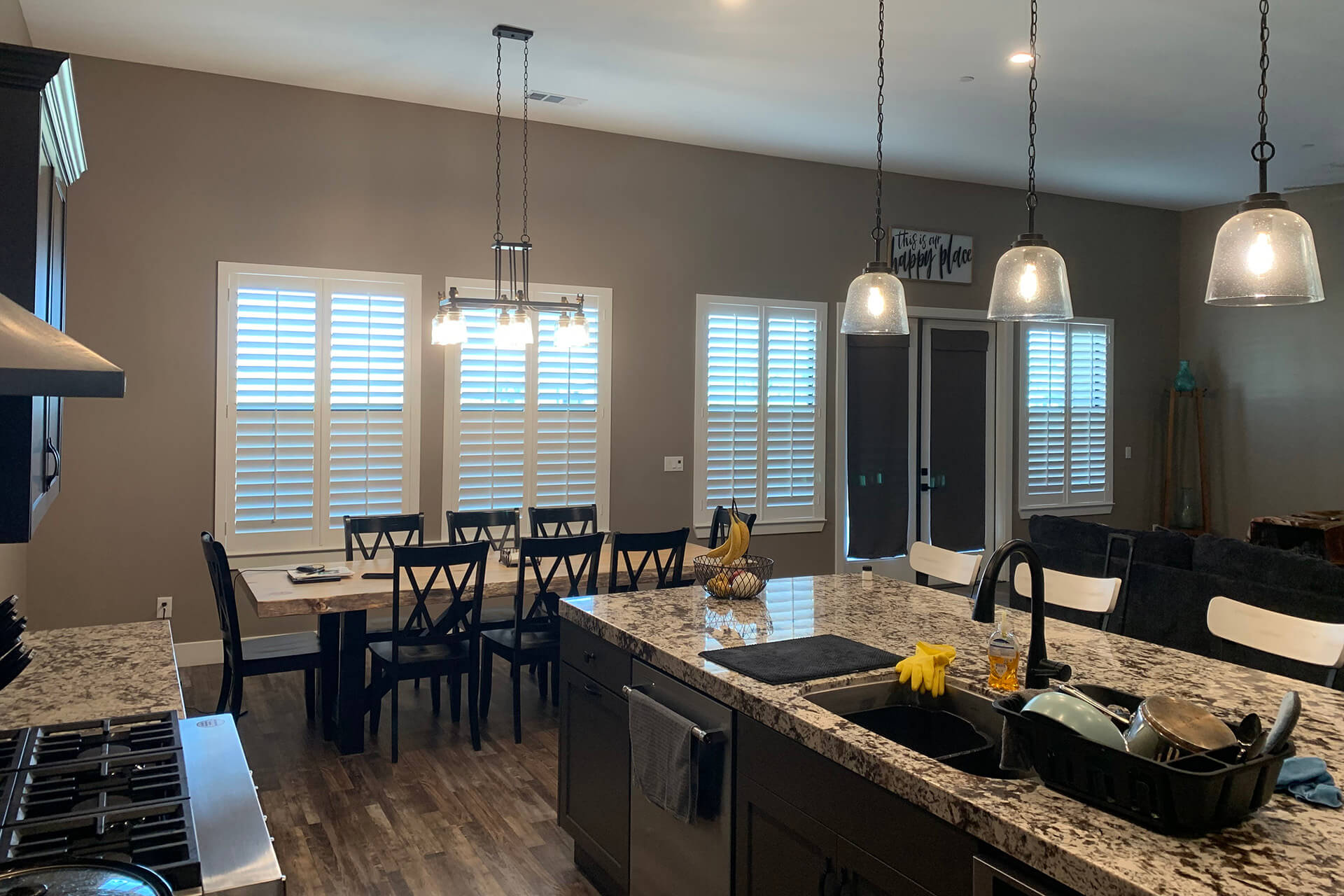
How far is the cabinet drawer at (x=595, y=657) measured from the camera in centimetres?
265

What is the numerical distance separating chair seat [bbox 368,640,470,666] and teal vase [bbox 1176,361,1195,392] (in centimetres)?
691

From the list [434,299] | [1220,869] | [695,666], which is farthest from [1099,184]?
[1220,869]

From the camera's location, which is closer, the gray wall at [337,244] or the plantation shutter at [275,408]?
the gray wall at [337,244]

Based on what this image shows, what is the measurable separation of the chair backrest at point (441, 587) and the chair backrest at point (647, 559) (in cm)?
60

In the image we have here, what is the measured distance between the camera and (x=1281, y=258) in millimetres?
1825

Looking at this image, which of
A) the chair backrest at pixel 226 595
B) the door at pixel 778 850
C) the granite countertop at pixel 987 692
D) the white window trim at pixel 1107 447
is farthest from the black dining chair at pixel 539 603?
the white window trim at pixel 1107 447

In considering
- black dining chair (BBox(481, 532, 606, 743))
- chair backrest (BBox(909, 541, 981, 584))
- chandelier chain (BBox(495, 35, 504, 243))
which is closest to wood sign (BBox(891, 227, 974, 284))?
chandelier chain (BBox(495, 35, 504, 243))

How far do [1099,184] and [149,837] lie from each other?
802 cm

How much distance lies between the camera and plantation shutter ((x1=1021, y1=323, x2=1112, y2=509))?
26.0 ft

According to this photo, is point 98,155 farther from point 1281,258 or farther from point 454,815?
point 1281,258

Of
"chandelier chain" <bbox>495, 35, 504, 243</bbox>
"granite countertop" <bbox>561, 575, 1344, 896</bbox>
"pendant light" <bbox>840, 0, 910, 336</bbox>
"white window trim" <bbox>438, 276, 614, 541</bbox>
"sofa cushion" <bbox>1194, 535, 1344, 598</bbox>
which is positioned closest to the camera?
"granite countertop" <bbox>561, 575, 1344, 896</bbox>

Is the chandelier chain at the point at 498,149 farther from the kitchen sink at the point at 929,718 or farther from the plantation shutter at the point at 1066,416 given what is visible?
the plantation shutter at the point at 1066,416

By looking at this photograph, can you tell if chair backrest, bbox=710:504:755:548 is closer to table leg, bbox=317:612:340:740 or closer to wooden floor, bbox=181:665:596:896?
wooden floor, bbox=181:665:596:896

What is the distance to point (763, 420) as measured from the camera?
678 cm
